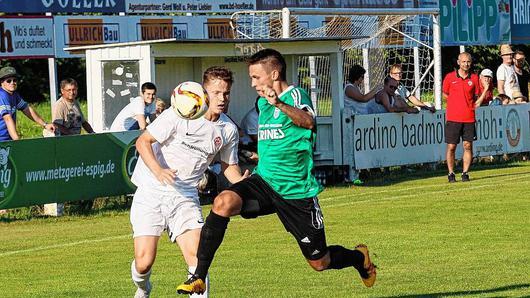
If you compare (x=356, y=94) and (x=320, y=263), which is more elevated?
(x=356, y=94)

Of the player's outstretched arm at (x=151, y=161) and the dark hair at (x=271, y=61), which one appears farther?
the dark hair at (x=271, y=61)

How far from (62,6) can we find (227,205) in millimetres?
13331

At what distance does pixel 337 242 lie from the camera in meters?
14.5

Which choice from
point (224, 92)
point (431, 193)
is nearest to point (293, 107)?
point (224, 92)

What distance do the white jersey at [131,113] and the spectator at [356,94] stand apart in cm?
465

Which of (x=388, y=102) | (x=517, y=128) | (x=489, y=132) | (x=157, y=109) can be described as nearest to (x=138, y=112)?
(x=157, y=109)

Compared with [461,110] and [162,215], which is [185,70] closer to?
[461,110]

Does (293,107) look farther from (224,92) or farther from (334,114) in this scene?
(334,114)

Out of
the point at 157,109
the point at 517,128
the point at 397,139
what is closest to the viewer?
the point at 157,109

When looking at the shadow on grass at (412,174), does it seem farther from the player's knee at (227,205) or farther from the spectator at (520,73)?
the player's knee at (227,205)

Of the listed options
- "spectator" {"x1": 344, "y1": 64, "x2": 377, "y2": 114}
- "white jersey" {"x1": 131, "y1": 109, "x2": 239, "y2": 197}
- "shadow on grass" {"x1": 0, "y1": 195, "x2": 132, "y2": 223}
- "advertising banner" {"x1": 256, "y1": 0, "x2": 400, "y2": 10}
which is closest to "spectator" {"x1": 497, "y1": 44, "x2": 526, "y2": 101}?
"advertising banner" {"x1": 256, "y1": 0, "x2": 400, "y2": 10}

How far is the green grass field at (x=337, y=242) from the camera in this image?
11.1 meters

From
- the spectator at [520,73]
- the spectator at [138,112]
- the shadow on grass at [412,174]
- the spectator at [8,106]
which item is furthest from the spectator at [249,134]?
the spectator at [520,73]

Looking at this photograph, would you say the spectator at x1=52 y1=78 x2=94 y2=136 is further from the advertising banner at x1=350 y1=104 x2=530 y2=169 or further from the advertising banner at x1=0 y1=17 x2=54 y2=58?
the advertising banner at x1=350 y1=104 x2=530 y2=169
